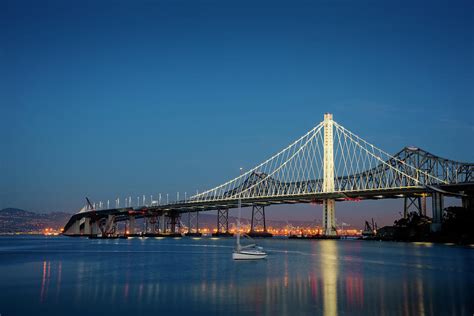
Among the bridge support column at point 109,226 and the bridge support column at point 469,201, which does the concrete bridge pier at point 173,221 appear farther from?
the bridge support column at point 469,201

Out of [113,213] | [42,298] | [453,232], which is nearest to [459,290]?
[42,298]

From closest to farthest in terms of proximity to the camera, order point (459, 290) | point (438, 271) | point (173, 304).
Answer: point (173, 304), point (459, 290), point (438, 271)

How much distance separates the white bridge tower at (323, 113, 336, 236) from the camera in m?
90.4

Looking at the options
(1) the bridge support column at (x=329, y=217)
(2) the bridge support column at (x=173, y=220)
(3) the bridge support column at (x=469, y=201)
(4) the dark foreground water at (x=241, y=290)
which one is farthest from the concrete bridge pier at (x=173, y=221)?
(4) the dark foreground water at (x=241, y=290)

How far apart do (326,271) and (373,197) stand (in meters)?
52.8

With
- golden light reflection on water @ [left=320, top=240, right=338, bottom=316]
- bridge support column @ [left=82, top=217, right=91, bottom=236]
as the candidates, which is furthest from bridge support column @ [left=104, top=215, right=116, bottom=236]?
golden light reflection on water @ [left=320, top=240, right=338, bottom=316]

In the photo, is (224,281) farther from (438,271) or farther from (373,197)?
(373,197)

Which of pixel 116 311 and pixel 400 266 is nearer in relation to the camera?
pixel 116 311

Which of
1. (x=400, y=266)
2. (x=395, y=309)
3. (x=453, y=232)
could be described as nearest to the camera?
(x=395, y=309)

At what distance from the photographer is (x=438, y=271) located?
35.8 meters

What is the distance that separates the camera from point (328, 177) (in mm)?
92250

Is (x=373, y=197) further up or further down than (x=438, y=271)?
further up

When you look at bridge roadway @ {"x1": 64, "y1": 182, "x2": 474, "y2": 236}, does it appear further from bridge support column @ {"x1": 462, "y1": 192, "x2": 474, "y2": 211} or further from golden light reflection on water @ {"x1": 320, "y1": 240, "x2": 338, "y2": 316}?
golden light reflection on water @ {"x1": 320, "y1": 240, "x2": 338, "y2": 316}

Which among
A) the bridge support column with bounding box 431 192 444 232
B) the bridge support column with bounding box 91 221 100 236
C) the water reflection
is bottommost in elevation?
the water reflection
